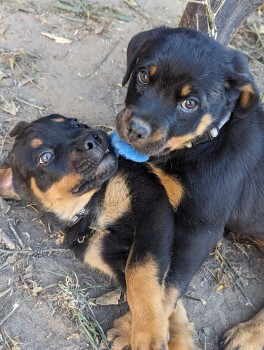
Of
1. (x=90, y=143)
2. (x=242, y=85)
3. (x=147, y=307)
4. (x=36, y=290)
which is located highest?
(x=242, y=85)

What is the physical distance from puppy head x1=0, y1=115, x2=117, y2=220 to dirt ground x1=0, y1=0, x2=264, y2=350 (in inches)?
14.5

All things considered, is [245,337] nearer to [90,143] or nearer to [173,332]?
[173,332]

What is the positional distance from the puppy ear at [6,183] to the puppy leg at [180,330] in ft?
5.66

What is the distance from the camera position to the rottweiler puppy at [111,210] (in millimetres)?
3871

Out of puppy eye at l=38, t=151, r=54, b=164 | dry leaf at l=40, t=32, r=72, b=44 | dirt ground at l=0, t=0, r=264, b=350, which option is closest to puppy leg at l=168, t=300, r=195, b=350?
dirt ground at l=0, t=0, r=264, b=350

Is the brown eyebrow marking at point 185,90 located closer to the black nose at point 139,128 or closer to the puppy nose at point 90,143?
the black nose at point 139,128

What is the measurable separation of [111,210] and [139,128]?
101cm

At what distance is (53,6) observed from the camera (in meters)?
6.40

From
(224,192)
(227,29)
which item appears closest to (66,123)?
(224,192)

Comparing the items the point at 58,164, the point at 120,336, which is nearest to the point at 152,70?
the point at 58,164

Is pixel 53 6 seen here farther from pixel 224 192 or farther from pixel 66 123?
pixel 224 192

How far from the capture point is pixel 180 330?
4.03m

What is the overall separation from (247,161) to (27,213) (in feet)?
6.66

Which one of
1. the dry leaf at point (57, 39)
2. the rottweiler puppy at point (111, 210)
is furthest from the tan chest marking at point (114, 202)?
the dry leaf at point (57, 39)
